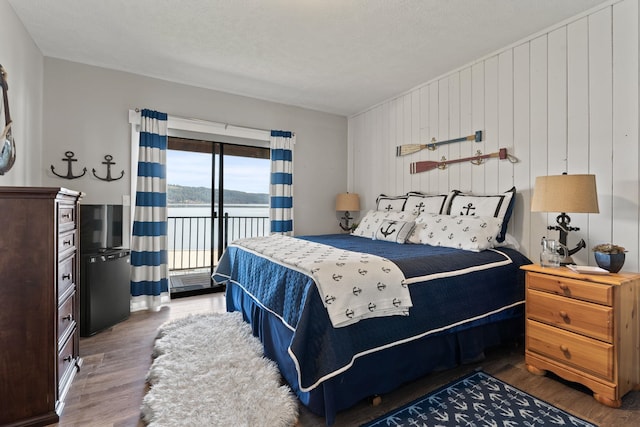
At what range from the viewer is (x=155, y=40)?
2732mm

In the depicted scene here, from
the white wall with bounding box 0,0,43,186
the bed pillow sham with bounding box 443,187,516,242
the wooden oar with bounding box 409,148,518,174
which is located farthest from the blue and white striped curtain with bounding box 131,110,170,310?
the bed pillow sham with bounding box 443,187,516,242

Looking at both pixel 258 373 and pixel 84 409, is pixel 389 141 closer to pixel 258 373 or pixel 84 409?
pixel 258 373

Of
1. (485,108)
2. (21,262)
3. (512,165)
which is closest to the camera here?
(21,262)

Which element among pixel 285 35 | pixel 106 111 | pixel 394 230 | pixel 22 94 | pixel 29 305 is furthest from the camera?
pixel 106 111

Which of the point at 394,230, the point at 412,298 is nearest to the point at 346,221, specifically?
the point at 394,230

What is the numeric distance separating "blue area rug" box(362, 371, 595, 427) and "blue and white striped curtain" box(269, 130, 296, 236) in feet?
9.23

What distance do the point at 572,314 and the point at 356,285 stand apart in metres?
1.38

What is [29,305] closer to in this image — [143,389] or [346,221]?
[143,389]

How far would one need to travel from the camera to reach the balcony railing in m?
4.63

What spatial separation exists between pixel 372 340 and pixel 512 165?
2174mm

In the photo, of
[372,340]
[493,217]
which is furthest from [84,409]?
[493,217]

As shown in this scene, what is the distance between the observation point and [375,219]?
3424 millimetres

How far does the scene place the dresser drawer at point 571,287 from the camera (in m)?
1.73

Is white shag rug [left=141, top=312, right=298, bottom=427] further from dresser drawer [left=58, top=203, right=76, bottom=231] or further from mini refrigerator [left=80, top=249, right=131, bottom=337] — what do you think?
dresser drawer [left=58, top=203, right=76, bottom=231]
